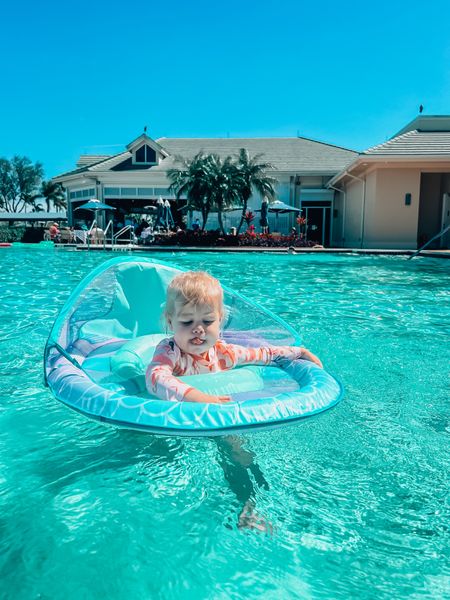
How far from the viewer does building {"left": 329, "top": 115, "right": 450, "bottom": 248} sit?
17.1m

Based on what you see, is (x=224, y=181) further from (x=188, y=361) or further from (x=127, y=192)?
(x=188, y=361)

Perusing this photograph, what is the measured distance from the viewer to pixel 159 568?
5.55 ft

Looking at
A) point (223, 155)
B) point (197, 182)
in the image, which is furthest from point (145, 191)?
point (197, 182)

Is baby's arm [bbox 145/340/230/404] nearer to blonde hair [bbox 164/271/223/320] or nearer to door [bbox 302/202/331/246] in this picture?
blonde hair [bbox 164/271/223/320]

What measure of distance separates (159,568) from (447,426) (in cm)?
192

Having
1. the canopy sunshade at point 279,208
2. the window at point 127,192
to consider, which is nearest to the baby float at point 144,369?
the canopy sunshade at point 279,208

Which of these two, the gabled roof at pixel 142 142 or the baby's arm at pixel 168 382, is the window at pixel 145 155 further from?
the baby's arm at pixel 168 382

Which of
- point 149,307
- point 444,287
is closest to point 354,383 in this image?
point 149,307

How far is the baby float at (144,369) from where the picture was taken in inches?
68.1

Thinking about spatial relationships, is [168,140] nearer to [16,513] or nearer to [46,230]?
[46,230]

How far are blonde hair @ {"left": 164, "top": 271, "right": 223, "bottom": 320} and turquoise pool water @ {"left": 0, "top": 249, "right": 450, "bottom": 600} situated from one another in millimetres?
727

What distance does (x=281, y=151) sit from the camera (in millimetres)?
25156

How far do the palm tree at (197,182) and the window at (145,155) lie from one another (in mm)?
3661

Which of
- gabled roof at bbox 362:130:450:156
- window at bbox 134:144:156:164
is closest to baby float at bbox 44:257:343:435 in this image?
gabled roof at bbox 362:130:450:156
